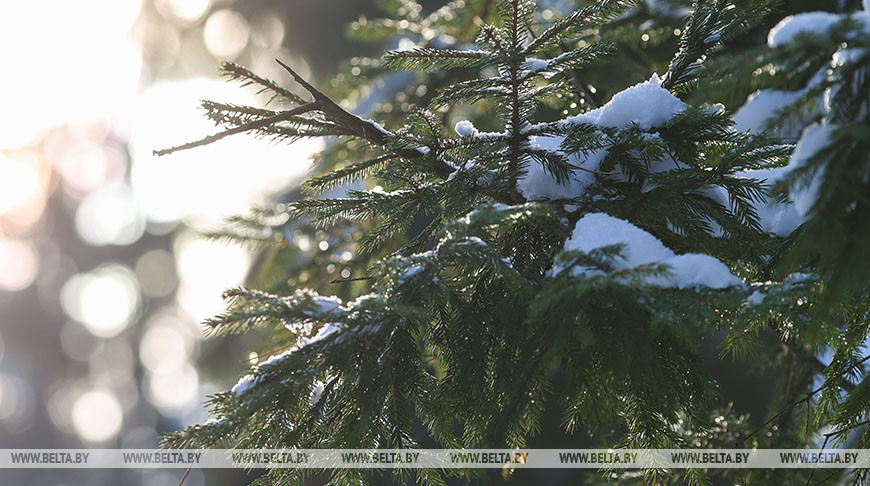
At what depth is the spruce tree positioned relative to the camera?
87 cm

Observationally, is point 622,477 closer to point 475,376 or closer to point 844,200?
point 475,376

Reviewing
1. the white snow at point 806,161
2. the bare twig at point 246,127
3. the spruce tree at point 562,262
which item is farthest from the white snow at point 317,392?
the white snow at point 806,161

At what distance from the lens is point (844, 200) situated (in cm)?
73

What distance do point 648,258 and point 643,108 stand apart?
471mm

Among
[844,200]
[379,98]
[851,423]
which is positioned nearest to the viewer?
[844,200]

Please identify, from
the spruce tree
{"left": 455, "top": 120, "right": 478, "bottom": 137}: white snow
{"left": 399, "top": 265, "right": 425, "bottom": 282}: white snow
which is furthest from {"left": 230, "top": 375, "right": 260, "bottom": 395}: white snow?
{"left": 455, "top": 120, "right": 478, "bottom": 137}: white snow

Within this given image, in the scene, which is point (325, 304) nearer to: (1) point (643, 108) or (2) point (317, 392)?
(2) point (317, 392)

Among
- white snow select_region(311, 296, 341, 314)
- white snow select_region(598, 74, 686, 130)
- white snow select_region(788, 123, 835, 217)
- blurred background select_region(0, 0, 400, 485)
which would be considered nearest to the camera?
white snow select_region(788, 123, 835, 217)

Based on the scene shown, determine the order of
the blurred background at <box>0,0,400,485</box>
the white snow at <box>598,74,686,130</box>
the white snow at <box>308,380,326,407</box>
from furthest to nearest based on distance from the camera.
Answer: the blurred background at <box>0,0,400,485</box>
the white snow at <box>598,74,686,130</box>
the white snow at <box>308,380,326,407</box>

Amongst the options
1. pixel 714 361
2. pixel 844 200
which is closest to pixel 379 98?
pixel 844 200

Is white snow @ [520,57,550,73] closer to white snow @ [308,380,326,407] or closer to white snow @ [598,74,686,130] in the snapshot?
white snow @ [598,74,686,130]

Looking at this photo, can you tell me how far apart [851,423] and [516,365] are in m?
0.94

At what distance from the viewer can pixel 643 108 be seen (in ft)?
4.25

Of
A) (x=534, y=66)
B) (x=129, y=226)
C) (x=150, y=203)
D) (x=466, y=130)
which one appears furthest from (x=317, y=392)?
(x=129, y=226)
